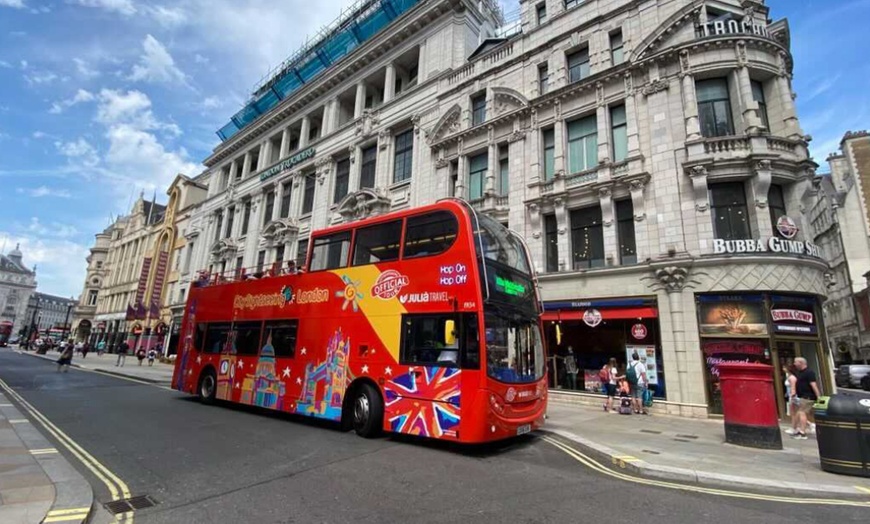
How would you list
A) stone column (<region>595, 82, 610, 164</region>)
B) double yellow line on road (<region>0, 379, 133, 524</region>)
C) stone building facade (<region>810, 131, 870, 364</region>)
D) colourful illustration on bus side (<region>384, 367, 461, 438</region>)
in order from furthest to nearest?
1. stone building facade (<region>810, 131, 870, 364</region>)
2. stone column (<region>595, 82, 610, 164</region>)
3. colourful illustration on bus side (<region>384, 367, 461, 438</region>)
4. double yellow line on road (<region>0, 379, 133, 524</region>)

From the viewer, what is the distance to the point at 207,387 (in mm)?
13836

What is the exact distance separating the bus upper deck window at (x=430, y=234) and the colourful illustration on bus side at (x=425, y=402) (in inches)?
98.3

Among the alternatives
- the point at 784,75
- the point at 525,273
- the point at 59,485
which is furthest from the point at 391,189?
the point at 59,485

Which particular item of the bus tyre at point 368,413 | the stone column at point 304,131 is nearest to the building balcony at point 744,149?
the bus tyre at point 368,413

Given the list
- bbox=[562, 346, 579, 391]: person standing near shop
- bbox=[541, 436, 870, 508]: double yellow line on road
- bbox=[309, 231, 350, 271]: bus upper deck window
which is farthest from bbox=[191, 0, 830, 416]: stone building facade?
bbox=[309, 231, 350, 271]: bus upper deck window

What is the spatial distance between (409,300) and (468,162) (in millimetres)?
14499

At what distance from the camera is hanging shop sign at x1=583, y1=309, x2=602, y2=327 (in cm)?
1568

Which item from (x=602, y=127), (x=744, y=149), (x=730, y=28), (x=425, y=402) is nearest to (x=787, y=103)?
(x=744, y=149)

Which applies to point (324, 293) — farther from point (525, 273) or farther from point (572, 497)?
point (572, 497)

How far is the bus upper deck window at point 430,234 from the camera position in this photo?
8.70 metres

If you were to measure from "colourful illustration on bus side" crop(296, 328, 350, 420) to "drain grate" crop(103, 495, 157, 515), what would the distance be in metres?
4.80

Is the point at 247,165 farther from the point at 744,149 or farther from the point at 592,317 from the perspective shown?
A: the point at 744,149

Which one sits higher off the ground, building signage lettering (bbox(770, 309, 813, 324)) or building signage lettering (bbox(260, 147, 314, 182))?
building signage lettering (bbox(260, 147, 314, 182))

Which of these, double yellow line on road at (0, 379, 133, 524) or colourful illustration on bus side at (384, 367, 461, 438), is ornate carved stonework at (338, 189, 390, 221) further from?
double yellow line on road at (0, 379, 133, 524)
